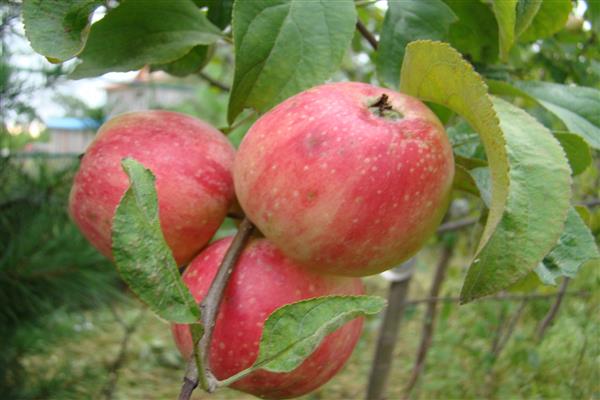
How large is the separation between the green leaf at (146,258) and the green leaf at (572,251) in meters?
0.24

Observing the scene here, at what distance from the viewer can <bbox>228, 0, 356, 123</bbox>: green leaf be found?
1.58 feet

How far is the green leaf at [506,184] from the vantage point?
372mm

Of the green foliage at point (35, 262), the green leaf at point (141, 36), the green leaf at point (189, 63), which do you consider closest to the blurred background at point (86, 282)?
the green foliage at point (35, 262)

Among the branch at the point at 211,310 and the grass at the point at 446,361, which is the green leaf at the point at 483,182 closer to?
the branch at the point at 211,310

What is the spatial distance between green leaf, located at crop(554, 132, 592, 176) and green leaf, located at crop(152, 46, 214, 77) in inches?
13.1

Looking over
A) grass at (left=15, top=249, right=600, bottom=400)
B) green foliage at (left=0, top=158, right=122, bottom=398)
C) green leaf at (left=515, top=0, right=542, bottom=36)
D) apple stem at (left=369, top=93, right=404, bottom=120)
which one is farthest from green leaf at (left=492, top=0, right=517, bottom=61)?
green foliage at (left=0, top=158, right=122, bottom=398)

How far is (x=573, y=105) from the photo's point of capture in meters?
0.55

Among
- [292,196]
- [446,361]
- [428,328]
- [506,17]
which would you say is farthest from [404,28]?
[446,361]

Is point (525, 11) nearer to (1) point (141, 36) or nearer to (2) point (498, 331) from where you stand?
(1) point (141, 36)

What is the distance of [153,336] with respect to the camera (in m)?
2.30

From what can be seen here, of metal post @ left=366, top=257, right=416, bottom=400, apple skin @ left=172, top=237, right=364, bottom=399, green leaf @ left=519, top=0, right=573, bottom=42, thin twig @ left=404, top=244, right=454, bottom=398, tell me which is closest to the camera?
apple skin @ left=172, top=237, right=364, bottom=399

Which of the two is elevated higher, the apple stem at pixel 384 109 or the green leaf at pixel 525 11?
the green leaf at pixel 525 11

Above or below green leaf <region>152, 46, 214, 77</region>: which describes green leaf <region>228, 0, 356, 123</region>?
above

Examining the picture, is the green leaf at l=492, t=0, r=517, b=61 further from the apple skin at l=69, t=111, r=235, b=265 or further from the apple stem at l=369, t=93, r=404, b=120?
the apple skin at l=69, t=111, r=235, b=265
